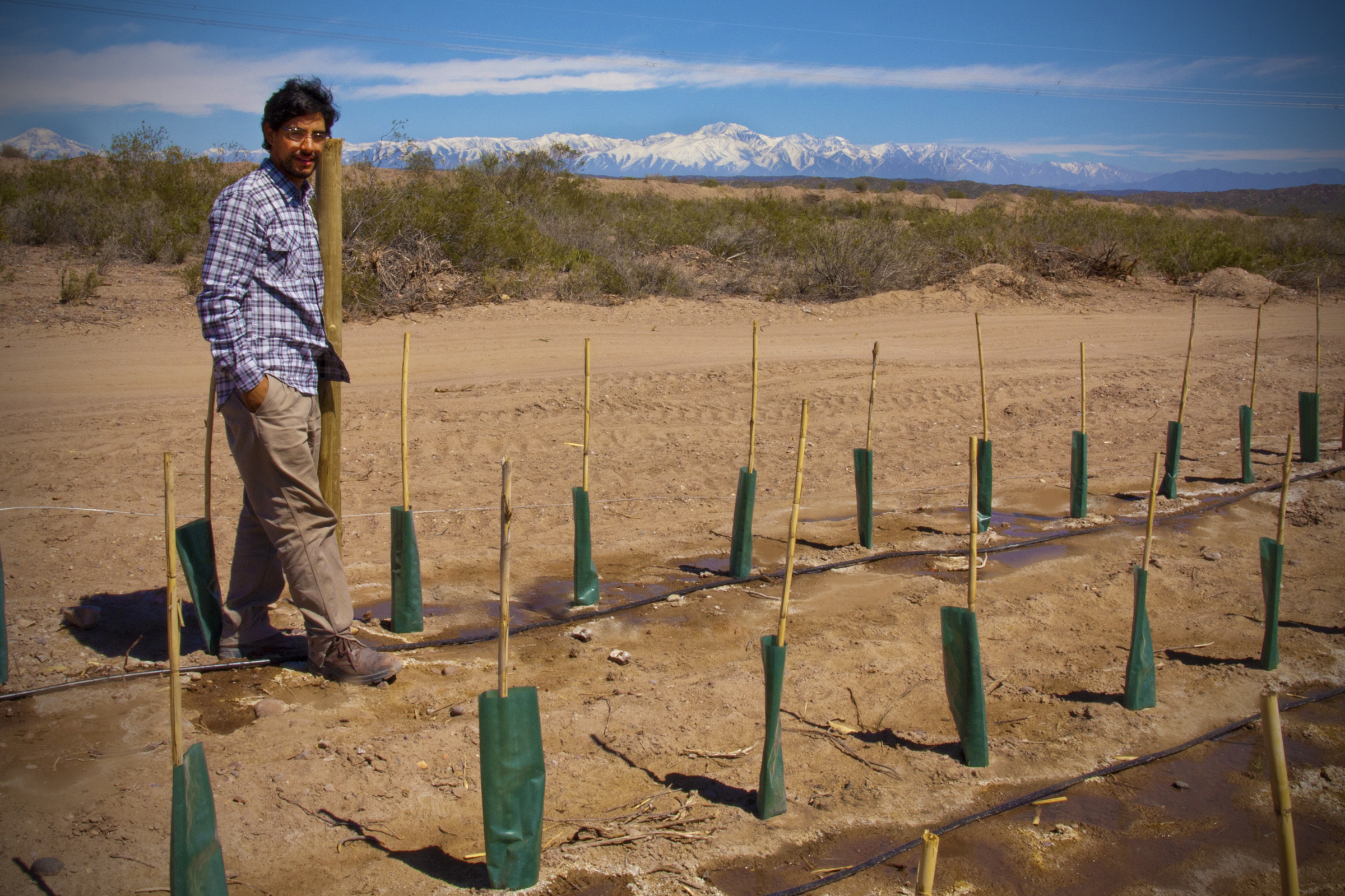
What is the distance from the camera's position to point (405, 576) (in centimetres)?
357

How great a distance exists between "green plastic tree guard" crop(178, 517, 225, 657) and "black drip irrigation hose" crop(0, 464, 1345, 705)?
13 cm

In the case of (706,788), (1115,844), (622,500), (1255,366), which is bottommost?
(1115,844)

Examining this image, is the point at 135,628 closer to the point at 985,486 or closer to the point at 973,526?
the point at 973,526

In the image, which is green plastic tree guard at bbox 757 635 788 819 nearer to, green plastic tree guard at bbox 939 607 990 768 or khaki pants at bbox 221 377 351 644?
green plastic tree guard at bbox 939 607 990 768

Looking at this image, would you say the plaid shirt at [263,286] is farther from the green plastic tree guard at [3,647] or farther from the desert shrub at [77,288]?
the desert shrub at [77,288]

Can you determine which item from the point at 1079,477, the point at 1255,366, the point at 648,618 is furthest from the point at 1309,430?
the point at 648,618

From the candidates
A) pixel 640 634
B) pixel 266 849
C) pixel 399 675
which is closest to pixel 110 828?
pixel 266 849

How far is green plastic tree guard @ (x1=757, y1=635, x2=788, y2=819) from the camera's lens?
2.54 metres

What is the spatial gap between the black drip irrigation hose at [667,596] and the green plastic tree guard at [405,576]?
0.11 m

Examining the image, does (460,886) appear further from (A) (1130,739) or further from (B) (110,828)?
(A) (1130,739)

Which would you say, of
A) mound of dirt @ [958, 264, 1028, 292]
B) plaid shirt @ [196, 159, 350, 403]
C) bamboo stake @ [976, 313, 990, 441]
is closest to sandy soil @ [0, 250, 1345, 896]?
bamboo stake @ [976, 313, 990, 441]

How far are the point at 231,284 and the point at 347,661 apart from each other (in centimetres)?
125

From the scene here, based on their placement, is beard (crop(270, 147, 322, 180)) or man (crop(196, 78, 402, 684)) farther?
beard (crop(270, 147, 322, 180))

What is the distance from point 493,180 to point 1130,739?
15827mm
